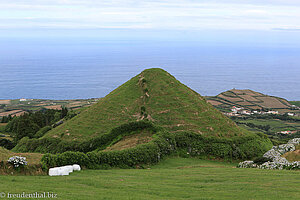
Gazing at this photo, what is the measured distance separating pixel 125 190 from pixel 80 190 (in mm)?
2594

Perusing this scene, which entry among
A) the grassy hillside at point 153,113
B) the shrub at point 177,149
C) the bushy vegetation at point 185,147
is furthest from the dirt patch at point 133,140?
the grassy hillside at point 153,113

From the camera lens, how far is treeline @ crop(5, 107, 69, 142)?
62.1 meters

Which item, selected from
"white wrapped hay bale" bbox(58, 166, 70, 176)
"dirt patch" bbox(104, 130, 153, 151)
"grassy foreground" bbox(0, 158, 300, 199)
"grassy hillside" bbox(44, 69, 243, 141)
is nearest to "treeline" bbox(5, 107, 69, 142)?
"grassy hillside" bbox(44, 69, 243, 141)

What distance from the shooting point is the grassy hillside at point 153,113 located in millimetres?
44562

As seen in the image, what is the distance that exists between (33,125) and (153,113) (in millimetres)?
34357

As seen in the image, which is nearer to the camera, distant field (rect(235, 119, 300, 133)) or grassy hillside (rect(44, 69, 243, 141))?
grassy hillside (rect(44, 69, 243, 141))

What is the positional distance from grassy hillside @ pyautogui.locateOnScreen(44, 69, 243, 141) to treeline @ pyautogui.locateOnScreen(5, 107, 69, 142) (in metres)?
11.4

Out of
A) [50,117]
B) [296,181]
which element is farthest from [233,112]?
[296,181]

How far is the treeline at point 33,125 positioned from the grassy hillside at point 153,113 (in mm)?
11391

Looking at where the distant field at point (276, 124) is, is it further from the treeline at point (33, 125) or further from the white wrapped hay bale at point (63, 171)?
the white wrapped hay bale at point (63, 171)

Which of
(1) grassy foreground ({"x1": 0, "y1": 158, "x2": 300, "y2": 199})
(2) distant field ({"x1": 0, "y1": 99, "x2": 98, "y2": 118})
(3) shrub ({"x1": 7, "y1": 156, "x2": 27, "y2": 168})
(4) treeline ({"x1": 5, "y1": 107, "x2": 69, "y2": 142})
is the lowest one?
(1) grassy foreground ({"x1": 0, "y1": 158, "x2": 300, "y2": 199})

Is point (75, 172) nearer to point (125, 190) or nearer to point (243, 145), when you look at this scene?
point (125, 190)

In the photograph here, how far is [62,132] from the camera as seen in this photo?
4553cm

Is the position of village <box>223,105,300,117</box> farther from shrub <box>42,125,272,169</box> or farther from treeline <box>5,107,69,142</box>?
shrub <box>42,125,272,169</box>
